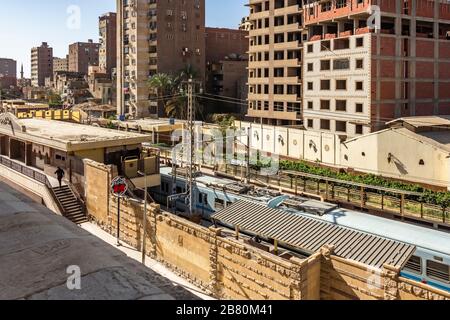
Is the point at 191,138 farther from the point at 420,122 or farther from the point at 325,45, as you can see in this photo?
the point at 325,45

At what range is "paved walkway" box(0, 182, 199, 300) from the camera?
3617mm

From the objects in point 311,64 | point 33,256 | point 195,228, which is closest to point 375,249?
point 195,228

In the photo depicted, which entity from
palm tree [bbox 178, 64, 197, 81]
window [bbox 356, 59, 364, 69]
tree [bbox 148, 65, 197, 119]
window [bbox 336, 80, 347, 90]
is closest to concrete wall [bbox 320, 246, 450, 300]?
window [bbox 356, 59, 364, 69]

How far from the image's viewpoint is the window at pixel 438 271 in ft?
57.7

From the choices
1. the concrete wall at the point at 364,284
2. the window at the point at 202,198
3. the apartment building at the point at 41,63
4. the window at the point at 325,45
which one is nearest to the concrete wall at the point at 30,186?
the window at the point at 202,198

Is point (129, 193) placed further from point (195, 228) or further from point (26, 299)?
point (26, 299)

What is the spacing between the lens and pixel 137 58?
7881 centimetres

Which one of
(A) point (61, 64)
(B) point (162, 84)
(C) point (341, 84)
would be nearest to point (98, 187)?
(C) point (341, 84)

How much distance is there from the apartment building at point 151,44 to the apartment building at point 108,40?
36542 millimetres

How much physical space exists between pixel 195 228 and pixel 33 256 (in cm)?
1559

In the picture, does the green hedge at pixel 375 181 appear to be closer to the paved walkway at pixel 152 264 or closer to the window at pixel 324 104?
the window at pixel 324 104

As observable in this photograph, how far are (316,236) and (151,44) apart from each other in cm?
6638

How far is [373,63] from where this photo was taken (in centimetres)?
4219

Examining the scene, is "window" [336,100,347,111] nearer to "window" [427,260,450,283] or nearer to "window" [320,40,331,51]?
"window" [320,40,331,51]
